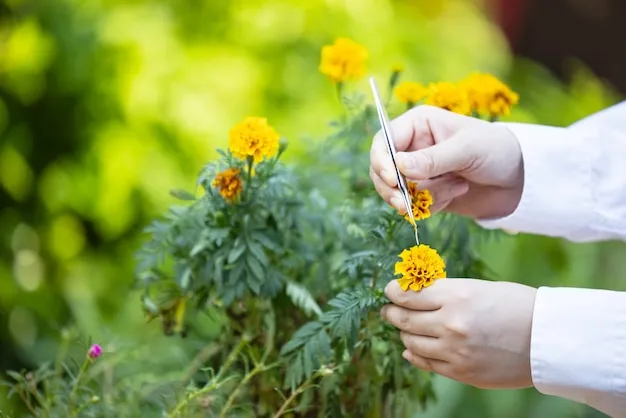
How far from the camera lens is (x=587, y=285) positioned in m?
1.53

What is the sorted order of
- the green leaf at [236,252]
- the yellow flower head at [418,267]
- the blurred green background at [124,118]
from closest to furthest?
→ the yellow flower head at [418,267] < the green leaf at [236,252] < the blurred green background at [124,118]

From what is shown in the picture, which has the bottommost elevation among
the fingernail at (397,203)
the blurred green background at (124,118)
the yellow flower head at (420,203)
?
the blurred green background at (124,118)

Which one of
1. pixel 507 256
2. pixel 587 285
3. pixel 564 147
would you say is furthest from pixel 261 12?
pixel 564 147

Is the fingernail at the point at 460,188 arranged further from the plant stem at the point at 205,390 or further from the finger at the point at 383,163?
the plant stem at the point at 205,390

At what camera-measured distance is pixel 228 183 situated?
0.76 meters

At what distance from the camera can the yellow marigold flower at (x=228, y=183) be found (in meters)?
0.76

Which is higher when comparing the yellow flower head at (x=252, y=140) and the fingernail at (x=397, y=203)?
the yellow flower head at (x=252, y=140)

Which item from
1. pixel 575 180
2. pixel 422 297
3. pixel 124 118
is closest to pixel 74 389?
pixel 422 297

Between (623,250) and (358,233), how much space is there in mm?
1103

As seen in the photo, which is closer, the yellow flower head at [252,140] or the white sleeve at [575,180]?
the yellow flower head at [252,140]

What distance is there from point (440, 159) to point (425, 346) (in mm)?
169

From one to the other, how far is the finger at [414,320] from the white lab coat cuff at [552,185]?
22 cm

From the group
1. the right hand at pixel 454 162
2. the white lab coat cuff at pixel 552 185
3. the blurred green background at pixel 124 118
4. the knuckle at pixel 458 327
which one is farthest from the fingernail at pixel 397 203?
the blurred green background at pixel 124 118

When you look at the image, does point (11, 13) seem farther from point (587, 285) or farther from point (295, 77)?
point (587, 285)
